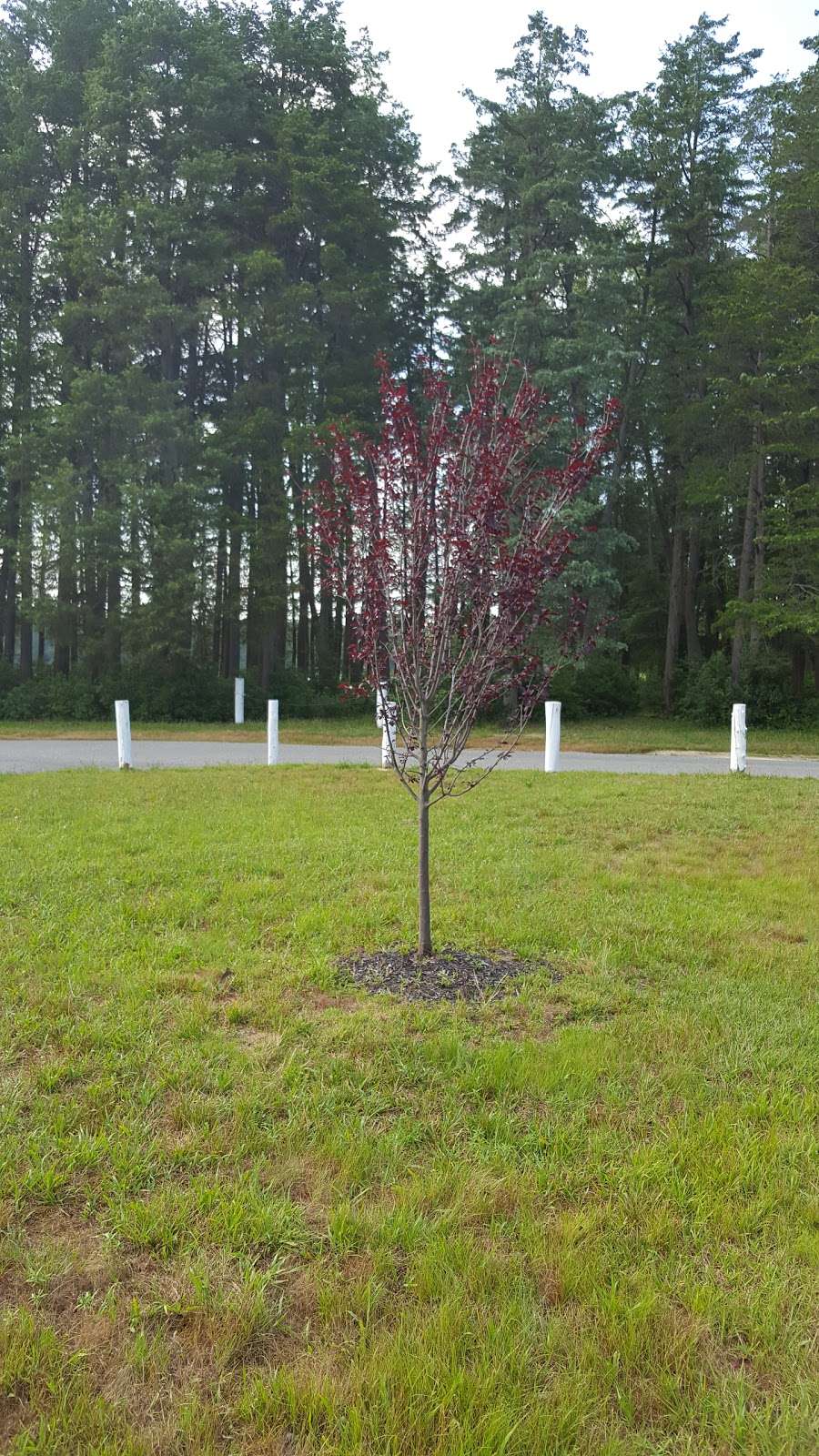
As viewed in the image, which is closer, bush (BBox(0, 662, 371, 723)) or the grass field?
the grass field

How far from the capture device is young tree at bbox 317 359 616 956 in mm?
4504

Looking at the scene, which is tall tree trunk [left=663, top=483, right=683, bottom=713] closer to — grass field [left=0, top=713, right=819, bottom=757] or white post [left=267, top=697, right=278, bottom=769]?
grass field [left=0, top=713, right=819, bottom=757]

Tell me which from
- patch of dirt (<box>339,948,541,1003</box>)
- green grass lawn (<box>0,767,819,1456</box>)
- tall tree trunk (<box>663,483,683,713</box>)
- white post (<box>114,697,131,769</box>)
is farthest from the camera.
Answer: tall tree trunk (<box>663,483,683,713</box>)

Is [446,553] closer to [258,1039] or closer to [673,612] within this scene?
[258,1039]

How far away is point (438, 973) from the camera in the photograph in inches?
178

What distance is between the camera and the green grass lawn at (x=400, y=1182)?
1937 millimetres

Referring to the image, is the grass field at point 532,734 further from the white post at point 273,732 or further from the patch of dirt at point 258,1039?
the patch of dirt at point 258,1039

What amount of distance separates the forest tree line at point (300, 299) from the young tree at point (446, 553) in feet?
57.9

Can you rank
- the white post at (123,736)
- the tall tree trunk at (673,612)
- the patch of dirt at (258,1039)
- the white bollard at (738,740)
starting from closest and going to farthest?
the patch of dirt at (258,1039), the white bollard at (738,740), the white post at (123,736), the tall tree trunk at (673,612)

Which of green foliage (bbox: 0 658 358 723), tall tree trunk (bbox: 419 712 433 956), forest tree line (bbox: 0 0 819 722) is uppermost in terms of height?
forest tree line (bbox: 0 0 819 722)

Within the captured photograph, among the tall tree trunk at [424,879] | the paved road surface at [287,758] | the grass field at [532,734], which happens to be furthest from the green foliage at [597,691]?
the tall tree trunk at [424,879]

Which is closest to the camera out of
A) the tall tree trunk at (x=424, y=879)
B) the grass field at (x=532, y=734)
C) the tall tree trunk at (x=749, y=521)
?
the tall tree trunk at (x=424, y=879)

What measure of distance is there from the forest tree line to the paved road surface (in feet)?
24.4

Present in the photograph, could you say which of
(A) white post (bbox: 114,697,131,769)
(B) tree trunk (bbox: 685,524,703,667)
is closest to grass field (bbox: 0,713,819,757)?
(B) tree trunk (bbox: 685,524,703,667)
